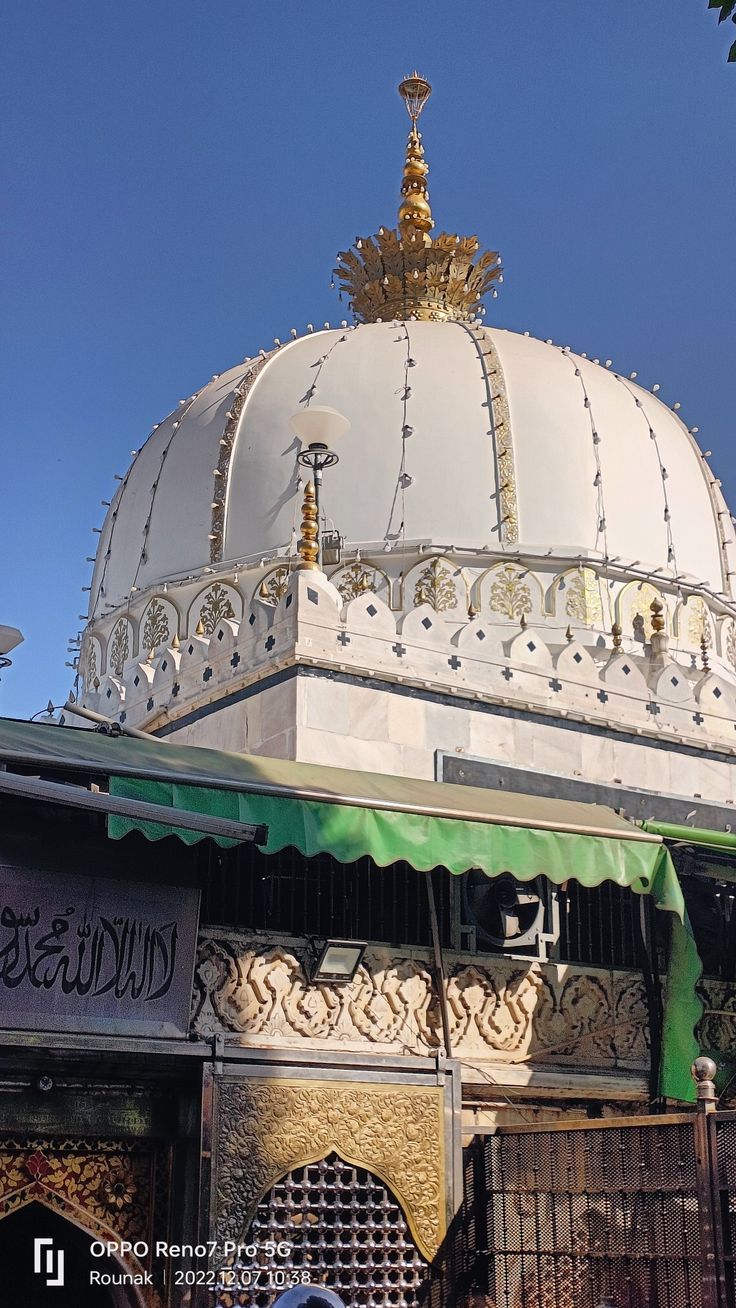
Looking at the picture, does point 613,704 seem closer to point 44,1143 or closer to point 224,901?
point 224,901

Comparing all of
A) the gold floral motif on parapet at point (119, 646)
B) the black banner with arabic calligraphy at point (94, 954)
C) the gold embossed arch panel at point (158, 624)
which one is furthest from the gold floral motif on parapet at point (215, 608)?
the black banner with arabic calligraphy at point (94, 954)

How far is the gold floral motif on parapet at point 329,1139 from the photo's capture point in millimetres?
8445

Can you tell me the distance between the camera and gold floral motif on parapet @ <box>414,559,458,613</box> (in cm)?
1545

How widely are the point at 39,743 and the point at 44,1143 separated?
2099mm

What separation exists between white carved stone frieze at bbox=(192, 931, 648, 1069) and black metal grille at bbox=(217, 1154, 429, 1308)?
0.80 metres

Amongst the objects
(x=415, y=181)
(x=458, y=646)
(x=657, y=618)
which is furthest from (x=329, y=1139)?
(x=415, y=181)

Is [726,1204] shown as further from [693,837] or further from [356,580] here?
[356,580]

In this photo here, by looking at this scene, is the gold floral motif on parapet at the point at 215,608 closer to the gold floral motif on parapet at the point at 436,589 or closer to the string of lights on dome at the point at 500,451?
the gold floral motif on parapet at the point at 436,589

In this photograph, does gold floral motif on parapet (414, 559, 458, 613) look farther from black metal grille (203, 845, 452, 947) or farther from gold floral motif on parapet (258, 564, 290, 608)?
black metal grille (203, 845, 452, 947)

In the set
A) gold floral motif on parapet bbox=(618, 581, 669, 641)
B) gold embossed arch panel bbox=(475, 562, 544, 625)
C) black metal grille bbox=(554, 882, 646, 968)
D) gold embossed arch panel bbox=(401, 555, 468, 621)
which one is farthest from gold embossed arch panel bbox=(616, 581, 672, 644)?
black metal grille bbox=(554, 882, 646, 968)

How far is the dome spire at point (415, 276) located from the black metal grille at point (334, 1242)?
12.7 meters

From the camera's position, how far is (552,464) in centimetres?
1662

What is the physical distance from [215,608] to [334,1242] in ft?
27.1

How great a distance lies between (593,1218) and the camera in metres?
8.51
